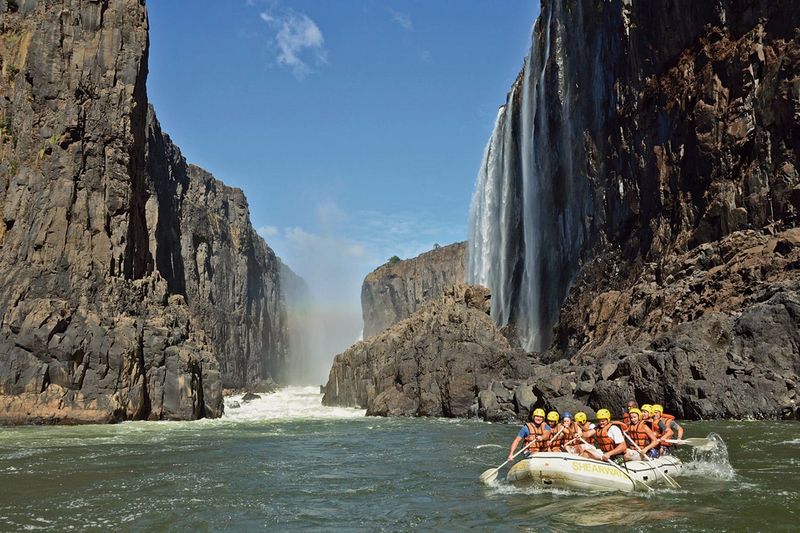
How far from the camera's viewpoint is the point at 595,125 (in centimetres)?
5619

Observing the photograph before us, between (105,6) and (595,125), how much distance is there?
3723 centimetres

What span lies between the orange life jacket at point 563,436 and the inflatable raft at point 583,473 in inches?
57.3

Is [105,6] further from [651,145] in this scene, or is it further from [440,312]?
[651,145]

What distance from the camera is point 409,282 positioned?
12812cm

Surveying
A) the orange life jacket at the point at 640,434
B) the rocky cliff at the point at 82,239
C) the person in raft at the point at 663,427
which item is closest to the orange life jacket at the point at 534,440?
the orange life jacket at the point at 640,434

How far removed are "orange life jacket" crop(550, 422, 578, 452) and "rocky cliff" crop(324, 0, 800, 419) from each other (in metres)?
12.7

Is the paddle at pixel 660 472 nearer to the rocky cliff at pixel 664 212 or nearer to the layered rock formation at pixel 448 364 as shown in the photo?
the rocky cliff at pixel 664 212

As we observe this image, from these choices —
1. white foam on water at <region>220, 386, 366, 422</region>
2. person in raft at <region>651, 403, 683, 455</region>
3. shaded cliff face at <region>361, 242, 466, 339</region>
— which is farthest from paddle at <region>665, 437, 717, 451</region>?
shaded cliff face at <region>361, 242, 466, 339</region>

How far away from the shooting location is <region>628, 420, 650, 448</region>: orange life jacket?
16.7m

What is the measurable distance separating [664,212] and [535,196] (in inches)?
1026

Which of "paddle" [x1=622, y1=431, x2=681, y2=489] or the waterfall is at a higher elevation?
the waterfall

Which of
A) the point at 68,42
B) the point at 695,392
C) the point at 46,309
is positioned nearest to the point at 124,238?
the point at 46,309

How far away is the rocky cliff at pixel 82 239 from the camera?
112 feet

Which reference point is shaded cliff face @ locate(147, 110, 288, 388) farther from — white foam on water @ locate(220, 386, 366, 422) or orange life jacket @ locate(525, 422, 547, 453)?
orange life jacket @ locate(525, 422, 547, 453)
